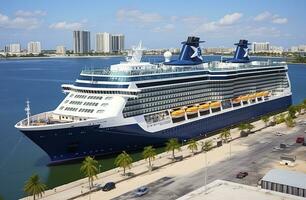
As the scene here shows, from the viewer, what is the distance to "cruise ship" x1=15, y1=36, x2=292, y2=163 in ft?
133

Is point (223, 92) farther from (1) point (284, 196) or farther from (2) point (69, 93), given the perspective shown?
(1) point (284, 196)

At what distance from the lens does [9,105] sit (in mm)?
87062

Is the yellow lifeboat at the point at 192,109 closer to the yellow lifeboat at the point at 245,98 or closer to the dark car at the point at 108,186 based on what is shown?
the yellow lifeboat at the point at 245,98

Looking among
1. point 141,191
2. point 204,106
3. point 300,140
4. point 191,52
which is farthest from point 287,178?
point 191,52

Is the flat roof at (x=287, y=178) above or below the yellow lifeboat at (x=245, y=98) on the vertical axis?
below

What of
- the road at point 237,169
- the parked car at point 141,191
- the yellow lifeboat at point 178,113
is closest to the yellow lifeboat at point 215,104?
the road at point 237,169

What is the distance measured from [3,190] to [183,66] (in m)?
29.2

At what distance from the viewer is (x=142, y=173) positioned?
Answer: 3831 cm

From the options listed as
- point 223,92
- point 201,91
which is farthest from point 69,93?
point 223,92

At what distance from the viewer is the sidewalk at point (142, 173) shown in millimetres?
33562

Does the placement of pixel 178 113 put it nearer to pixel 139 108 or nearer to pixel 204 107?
pixel 204 107

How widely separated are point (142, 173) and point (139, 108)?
29.4ft

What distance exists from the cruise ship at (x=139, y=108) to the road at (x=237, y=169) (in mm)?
7136

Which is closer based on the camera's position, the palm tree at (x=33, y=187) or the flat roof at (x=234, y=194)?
the flat roof at (x=234, y=194)
